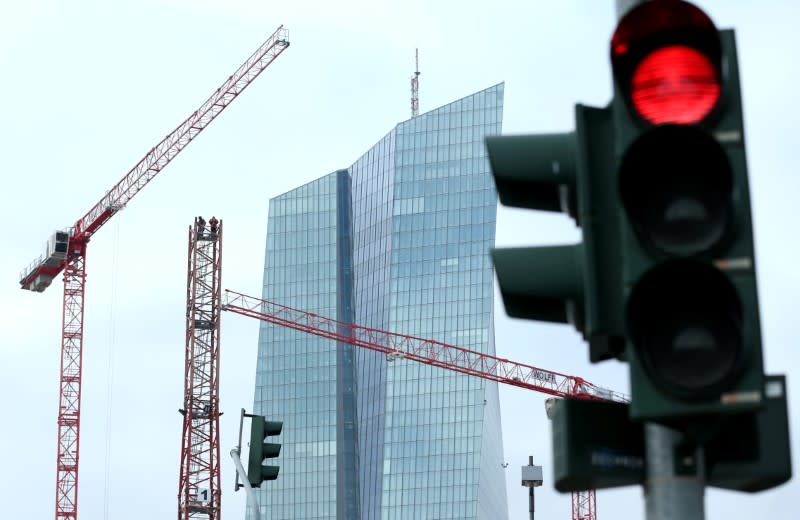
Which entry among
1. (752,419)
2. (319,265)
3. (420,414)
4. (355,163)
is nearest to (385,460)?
(420,414)

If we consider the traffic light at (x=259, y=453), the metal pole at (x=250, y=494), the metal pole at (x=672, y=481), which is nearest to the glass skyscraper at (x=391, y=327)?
the metal pole at (x=250, y=494)

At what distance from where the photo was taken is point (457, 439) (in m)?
156

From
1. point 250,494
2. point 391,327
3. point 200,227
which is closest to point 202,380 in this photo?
point 200,227

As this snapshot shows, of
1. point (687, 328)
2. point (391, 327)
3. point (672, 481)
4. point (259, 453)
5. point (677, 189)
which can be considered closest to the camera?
point (687, 328)

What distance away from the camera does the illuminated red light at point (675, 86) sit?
17.1ft

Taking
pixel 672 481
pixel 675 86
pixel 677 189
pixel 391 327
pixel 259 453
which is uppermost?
pixel 391 327

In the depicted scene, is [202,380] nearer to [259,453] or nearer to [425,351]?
[425,351]

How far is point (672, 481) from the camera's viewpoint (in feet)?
17.7

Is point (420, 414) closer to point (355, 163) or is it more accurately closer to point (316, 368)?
point (316, 368)

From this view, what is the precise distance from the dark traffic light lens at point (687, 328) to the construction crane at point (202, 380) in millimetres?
114857

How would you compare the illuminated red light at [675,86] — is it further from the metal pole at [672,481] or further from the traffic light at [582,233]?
the metal pole at [672,481]

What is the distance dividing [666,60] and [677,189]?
0.46 metres

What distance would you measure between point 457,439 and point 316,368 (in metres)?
21.8

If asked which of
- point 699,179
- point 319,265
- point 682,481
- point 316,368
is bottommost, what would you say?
point 682,481
